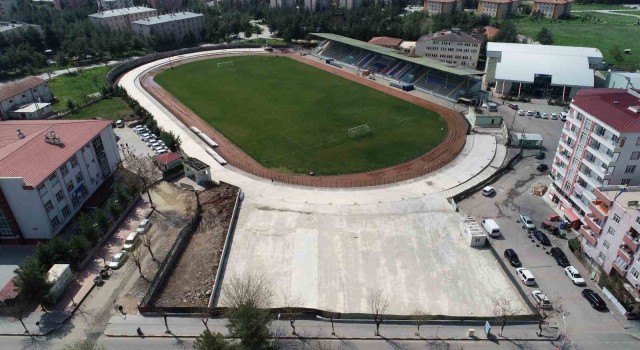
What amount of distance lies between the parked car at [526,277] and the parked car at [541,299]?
145cm

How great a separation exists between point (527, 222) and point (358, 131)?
33377mm

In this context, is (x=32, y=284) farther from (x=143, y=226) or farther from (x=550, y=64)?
(x=550, y=64)

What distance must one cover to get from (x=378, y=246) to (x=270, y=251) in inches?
473

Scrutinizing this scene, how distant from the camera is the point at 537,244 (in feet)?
150

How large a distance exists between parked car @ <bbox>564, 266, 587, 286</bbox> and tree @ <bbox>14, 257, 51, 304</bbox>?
49.8 metres

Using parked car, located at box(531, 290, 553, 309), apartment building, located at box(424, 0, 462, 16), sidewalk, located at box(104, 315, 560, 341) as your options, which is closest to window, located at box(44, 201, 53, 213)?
sidewalk, located at box(104, 315, 560, 341)

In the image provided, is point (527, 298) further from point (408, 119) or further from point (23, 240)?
point (23, 240)

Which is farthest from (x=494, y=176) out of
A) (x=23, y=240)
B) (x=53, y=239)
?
(x=23, y=240)

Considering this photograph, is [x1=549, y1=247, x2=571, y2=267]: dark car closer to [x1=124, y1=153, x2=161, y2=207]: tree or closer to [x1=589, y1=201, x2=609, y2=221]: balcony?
[x1=589, y1=201, x2=609, y2=221]: balcony

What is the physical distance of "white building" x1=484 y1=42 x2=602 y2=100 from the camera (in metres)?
87.5

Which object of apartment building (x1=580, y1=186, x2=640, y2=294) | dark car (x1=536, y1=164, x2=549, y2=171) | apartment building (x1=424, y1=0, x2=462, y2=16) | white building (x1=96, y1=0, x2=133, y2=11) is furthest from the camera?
white building (x1=96, y1=0, x2=133, y2=11)

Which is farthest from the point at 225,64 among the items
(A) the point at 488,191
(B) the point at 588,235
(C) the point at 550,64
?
(B) the point at 588,235

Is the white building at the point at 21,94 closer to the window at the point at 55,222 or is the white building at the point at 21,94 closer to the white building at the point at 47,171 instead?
the white building at the point at 47,171

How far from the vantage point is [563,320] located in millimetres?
35875
